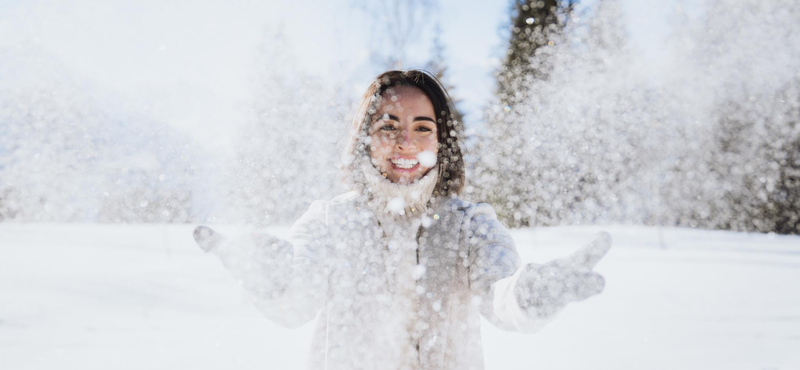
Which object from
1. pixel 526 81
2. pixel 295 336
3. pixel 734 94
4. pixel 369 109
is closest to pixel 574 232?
pixel 526 81

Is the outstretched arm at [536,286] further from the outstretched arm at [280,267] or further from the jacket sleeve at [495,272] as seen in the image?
the outstretched arm at [280,267]

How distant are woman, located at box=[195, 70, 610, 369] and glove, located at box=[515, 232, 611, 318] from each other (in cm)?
6

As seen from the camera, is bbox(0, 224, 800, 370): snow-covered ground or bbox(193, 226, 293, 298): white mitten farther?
bbox(0, 224, 800, 370): snow-covered ground

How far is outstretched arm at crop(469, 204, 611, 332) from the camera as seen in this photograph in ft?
2.68

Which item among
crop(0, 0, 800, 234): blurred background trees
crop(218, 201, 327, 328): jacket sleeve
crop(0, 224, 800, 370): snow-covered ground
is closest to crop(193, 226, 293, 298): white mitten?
crop(218, 201, 327, 328): jacket sleeve

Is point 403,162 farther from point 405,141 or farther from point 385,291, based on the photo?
point 385,291

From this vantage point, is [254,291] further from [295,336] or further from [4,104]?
[4,104]

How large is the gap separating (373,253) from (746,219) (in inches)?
641

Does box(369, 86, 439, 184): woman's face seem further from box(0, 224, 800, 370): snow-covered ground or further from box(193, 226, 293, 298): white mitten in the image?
box(0, 224, 800, 370): snow-covered ground

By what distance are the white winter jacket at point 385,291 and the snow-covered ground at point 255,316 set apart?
2.15 ft

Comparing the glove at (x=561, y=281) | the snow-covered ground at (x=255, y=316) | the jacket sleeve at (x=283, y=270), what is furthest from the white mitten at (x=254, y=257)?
the snow-covered ground at (x=255, y=316)

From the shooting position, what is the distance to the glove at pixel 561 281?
2.65 ft

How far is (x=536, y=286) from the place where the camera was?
2.83ft

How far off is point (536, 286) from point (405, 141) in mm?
565
